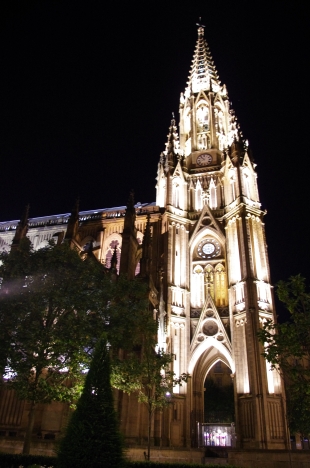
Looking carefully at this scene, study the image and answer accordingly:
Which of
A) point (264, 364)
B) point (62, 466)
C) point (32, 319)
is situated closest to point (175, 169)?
point (264, 364)

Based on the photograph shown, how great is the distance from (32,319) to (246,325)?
19.1 meters

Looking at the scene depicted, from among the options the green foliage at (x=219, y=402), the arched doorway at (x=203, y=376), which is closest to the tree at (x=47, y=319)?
the arched doorway at (x=203, y=376)

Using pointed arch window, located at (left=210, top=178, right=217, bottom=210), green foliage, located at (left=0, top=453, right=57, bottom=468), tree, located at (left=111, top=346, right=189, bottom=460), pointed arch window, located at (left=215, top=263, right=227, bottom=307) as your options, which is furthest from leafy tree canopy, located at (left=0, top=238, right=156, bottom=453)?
pointed arch window, located at (left=210, top=178, right=217, bottom=210)

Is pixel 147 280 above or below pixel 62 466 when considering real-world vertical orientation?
above

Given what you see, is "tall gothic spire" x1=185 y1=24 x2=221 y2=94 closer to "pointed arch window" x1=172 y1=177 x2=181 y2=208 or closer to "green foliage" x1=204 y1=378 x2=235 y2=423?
"pointed arch window" x1=172 y1=177 x2=181 y2=208

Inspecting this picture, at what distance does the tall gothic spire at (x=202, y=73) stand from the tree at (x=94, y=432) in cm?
5034

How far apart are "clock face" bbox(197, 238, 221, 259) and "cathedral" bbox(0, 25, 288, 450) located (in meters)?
0.10

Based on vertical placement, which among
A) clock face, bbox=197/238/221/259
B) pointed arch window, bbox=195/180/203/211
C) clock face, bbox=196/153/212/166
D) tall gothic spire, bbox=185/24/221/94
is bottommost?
clock face, bbox=197/238/221/259

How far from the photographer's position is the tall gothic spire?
5669cm

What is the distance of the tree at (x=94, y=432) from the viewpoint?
1008cm

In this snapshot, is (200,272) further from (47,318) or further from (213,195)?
(47,318)

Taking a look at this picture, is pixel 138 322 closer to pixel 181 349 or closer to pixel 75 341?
pixel 75 341

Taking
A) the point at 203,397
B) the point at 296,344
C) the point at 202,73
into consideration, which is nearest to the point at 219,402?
the point at 203,397

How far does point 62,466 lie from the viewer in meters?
10.1
